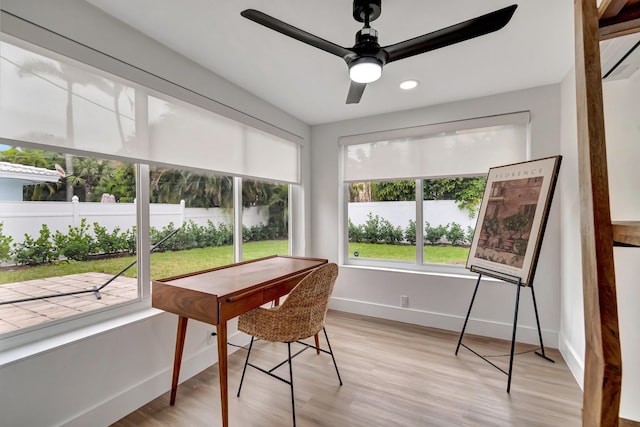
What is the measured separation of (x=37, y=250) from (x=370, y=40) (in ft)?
7.24

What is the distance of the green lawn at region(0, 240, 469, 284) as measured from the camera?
174 cm

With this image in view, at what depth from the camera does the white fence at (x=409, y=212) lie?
3.35 m

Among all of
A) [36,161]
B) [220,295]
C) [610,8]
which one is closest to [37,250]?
[36,161]

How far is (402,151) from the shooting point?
3.51 meters

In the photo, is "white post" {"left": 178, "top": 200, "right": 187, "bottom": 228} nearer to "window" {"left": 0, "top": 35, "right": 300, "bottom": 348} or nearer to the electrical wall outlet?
"window" {"left": 0, "top": 35, "right": 300, "bottom": 348}

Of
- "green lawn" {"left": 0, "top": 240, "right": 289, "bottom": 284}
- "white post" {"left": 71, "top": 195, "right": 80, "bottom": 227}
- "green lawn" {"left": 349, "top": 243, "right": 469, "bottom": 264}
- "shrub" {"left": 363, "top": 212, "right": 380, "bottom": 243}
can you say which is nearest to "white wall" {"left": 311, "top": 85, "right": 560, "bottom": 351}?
"green lawn" {"left": 349, "top": 243, "right": 469, "bottom": 264}

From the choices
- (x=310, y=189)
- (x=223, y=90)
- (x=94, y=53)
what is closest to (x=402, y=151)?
(x=310, y=189)

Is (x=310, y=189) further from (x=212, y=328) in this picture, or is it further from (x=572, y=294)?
(x=572, y=294)

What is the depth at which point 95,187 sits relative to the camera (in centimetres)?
194

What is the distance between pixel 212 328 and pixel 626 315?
2756 mm

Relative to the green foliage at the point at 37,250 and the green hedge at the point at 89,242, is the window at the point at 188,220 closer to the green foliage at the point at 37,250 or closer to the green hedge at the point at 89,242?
the green hedge at the point at 89,242

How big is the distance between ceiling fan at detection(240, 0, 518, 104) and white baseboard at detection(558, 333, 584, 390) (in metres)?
2.46

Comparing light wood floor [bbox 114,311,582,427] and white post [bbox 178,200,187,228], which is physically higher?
white post [bbox 178,200,187,228]

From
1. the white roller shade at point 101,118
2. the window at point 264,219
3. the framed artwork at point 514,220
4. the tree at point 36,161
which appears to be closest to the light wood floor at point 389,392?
the framed artwork at point 514,220
